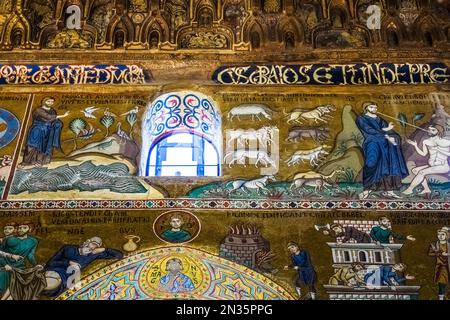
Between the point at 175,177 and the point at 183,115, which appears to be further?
the point at 183,115

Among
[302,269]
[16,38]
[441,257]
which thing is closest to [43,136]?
[16,38]

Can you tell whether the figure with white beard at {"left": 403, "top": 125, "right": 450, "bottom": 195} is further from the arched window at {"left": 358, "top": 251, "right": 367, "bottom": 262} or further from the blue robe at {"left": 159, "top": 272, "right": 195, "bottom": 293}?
the blue robe at {"left": 159, "top": 272, "right": 195, "bottom": 293}

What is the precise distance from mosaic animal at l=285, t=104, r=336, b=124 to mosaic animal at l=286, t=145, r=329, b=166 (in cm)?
55

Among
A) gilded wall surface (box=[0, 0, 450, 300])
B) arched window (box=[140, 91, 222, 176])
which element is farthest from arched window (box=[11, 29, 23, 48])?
arched window (box=[140, 91, 222, 176])

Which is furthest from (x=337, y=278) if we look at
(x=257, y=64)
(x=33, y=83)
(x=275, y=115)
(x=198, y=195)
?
(x=33, y=83)

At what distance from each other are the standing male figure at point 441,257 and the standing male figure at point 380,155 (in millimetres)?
860

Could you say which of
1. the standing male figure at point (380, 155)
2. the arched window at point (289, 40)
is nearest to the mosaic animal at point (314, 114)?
the standing male figure at point (380, 155)

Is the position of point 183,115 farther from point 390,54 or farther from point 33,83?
point 390,54

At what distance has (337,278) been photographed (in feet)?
39.3

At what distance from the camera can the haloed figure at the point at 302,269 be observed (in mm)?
Result: 11867

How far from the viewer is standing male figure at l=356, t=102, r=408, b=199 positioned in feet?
43.1

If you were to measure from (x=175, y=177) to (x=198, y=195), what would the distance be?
0.48m

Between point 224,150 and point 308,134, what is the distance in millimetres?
1128

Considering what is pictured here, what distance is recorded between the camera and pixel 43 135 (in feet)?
45.4
